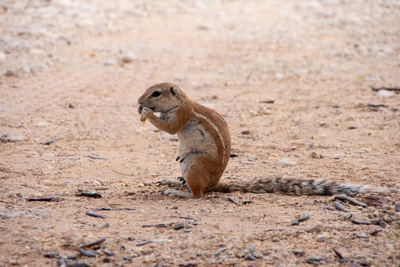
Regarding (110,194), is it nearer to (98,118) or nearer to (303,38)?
(98,118)

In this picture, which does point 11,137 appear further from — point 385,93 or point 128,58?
point 385,93

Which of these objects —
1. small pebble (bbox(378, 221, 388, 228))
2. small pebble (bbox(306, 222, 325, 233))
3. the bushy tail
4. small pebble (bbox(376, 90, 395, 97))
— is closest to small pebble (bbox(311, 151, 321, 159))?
the bushy tail

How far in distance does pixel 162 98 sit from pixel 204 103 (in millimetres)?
2866

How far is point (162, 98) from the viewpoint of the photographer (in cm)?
440

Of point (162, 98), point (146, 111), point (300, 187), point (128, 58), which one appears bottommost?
point (300, 187)

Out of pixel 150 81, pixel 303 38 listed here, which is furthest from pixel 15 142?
pixel 303 38

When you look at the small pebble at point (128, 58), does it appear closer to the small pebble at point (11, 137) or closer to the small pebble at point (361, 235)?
the small pebble at point (11, 137)

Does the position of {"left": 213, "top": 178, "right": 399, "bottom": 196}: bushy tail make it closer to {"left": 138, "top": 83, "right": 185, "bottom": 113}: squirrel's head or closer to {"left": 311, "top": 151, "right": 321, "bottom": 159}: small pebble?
{"left": 138, "top": 83, "right": 185, "bottom": 113}: squirrel's head

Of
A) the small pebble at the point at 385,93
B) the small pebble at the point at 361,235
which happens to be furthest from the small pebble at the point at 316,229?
the small pebble at the point at 385,93

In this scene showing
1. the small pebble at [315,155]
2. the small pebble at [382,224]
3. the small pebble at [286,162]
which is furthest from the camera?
the small pebble at [315,155]

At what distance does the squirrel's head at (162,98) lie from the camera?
4391mm

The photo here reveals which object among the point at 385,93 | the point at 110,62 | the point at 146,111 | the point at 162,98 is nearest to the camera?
the point at 146,111

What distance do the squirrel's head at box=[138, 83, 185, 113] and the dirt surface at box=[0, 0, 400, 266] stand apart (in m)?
0.83

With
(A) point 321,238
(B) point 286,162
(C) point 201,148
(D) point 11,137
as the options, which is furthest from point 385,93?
(D) point 11,137
